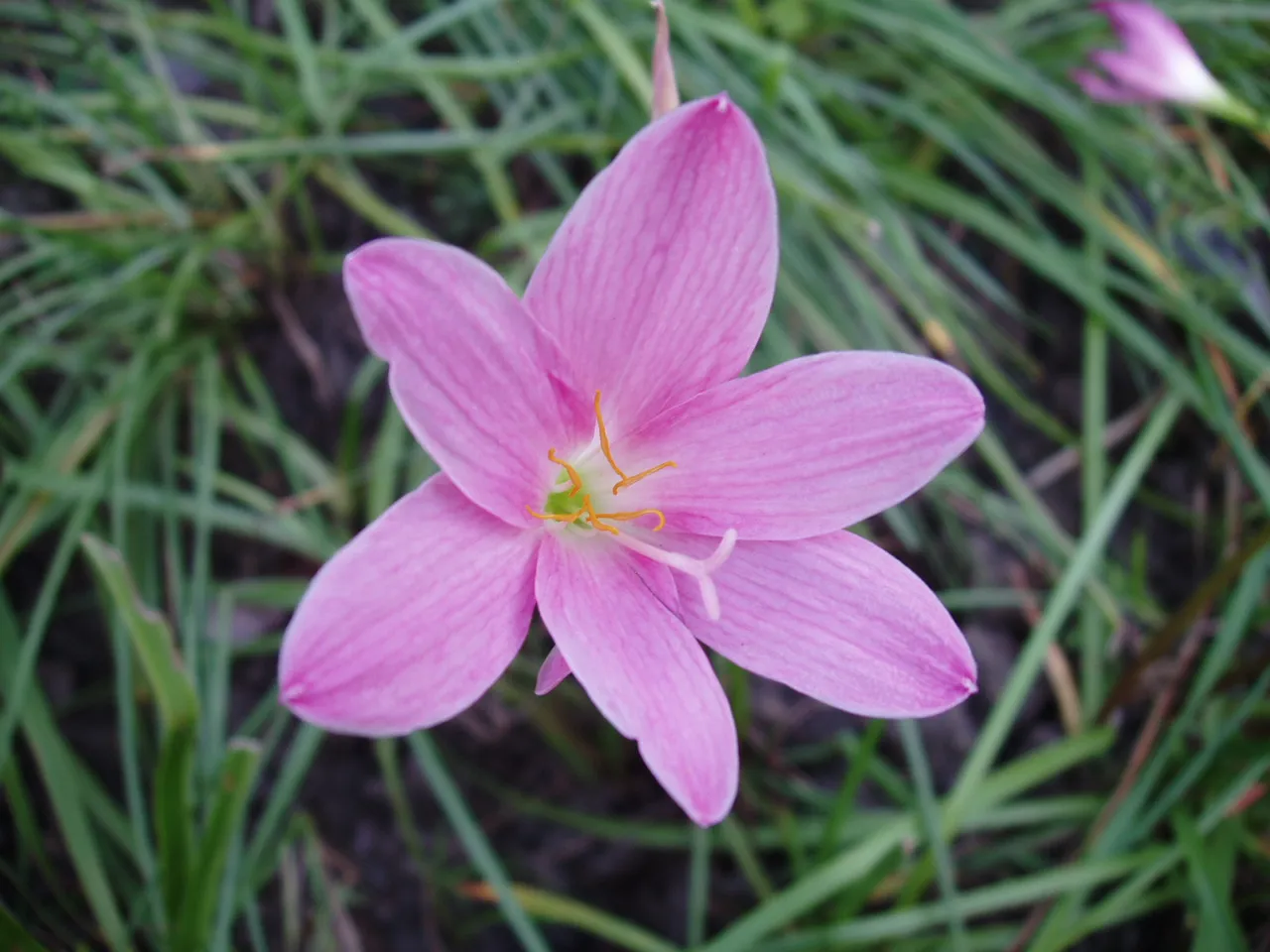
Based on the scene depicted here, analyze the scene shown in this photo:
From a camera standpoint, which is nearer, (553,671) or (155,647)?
(553,671)

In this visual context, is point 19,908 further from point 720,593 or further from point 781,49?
point 781,49

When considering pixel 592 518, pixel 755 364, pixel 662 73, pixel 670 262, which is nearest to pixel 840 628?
pixel 592 518

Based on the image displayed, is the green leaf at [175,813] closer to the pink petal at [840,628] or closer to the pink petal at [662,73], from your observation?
the pink petal at [840,628]

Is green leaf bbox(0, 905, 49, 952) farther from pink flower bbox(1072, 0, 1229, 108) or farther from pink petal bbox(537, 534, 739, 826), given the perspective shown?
pink flower bbox(1072, 0, 1229, 108)

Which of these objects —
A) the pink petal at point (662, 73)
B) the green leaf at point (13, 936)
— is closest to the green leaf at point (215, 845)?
the green leaf at point (13, 936)

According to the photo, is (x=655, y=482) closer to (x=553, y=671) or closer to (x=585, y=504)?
(x=585, y=504)

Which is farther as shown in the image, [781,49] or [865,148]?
[865,148]

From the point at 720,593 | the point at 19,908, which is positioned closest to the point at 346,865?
the point at 19,908
